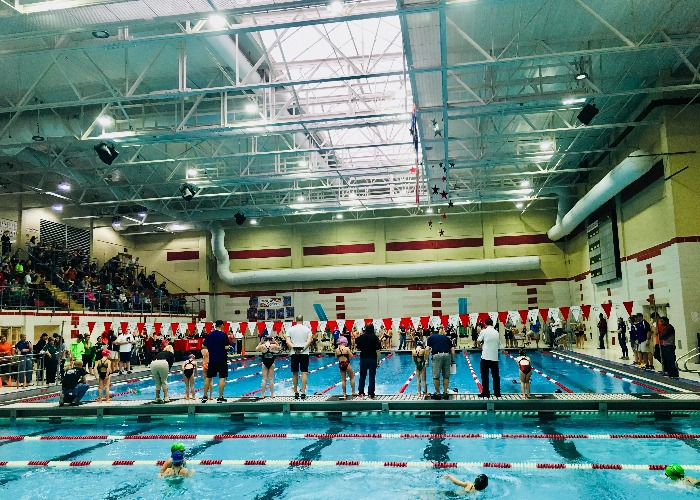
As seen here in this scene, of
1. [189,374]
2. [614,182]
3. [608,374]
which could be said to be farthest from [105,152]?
[614,182]

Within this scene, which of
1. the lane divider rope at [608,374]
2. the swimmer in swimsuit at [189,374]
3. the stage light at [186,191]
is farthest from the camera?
the stage light at [186,191]

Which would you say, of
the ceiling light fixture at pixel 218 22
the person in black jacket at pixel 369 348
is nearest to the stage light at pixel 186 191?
the ceiling light fixture at pixel 218 22

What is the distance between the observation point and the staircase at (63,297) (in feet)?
76.4

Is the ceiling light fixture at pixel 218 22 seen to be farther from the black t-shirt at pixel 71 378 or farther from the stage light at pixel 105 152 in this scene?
the black t-shirt at pixel 71 378

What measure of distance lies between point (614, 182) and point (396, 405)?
12.9 metres

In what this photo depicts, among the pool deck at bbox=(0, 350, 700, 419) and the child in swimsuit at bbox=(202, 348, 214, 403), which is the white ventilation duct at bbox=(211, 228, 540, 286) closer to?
the pool deck at bbox=(0, 350, 700, 419)

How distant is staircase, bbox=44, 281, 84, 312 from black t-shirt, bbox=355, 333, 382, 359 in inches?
631

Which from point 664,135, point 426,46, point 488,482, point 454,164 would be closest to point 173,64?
point 426,46

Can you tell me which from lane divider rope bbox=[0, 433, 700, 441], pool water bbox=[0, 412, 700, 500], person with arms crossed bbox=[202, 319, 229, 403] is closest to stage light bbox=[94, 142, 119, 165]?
pool water bbox=[0, 412, 700, 500]

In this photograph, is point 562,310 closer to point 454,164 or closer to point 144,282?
point 454,164

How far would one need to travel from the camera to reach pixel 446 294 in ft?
109

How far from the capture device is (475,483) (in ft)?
21.7

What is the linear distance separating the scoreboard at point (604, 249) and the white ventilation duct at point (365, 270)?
205 inches

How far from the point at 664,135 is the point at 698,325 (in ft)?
18.7
